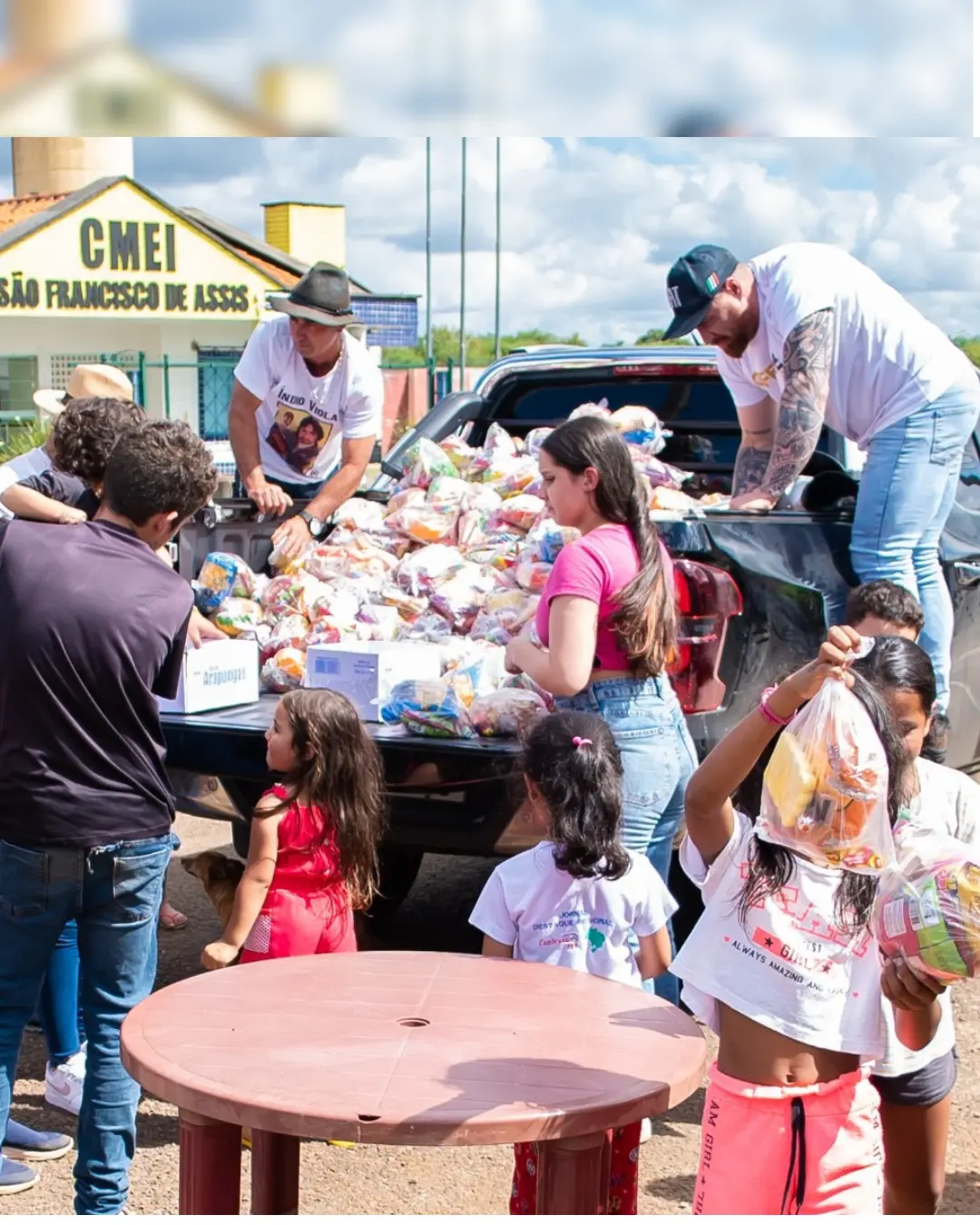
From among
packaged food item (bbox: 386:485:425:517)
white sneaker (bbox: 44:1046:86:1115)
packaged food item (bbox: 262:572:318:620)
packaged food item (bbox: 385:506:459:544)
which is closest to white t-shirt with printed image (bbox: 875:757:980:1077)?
white sneaker (bbox: 44:1046:86:1115)

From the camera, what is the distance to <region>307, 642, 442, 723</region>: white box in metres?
4.48

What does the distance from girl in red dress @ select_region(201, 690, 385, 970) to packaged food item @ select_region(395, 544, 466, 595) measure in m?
1.32

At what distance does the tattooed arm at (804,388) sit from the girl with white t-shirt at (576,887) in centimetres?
167

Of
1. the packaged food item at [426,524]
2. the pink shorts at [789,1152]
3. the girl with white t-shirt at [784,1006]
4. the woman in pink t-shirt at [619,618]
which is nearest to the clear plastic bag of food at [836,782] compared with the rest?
the girl with white t-shirt at [784,1006]

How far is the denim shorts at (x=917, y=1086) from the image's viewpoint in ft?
10.3

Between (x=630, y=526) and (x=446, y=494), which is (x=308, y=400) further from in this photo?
(x=630, y=526)

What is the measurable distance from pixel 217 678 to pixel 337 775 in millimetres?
784

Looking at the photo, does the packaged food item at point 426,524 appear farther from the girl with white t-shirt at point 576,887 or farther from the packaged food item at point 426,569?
the girl with white t-shirt at point 576,887

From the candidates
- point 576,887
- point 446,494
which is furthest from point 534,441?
point 576,887

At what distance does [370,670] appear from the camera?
177 inches

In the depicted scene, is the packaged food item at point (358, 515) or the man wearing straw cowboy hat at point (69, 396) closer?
the man wearing straw cowboy hat at point (69, 396)

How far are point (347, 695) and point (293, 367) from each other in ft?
7.08

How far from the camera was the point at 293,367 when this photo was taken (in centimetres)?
625

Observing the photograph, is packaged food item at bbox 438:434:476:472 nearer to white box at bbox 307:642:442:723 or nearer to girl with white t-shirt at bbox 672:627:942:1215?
white box at bbox 307:642:442:723
